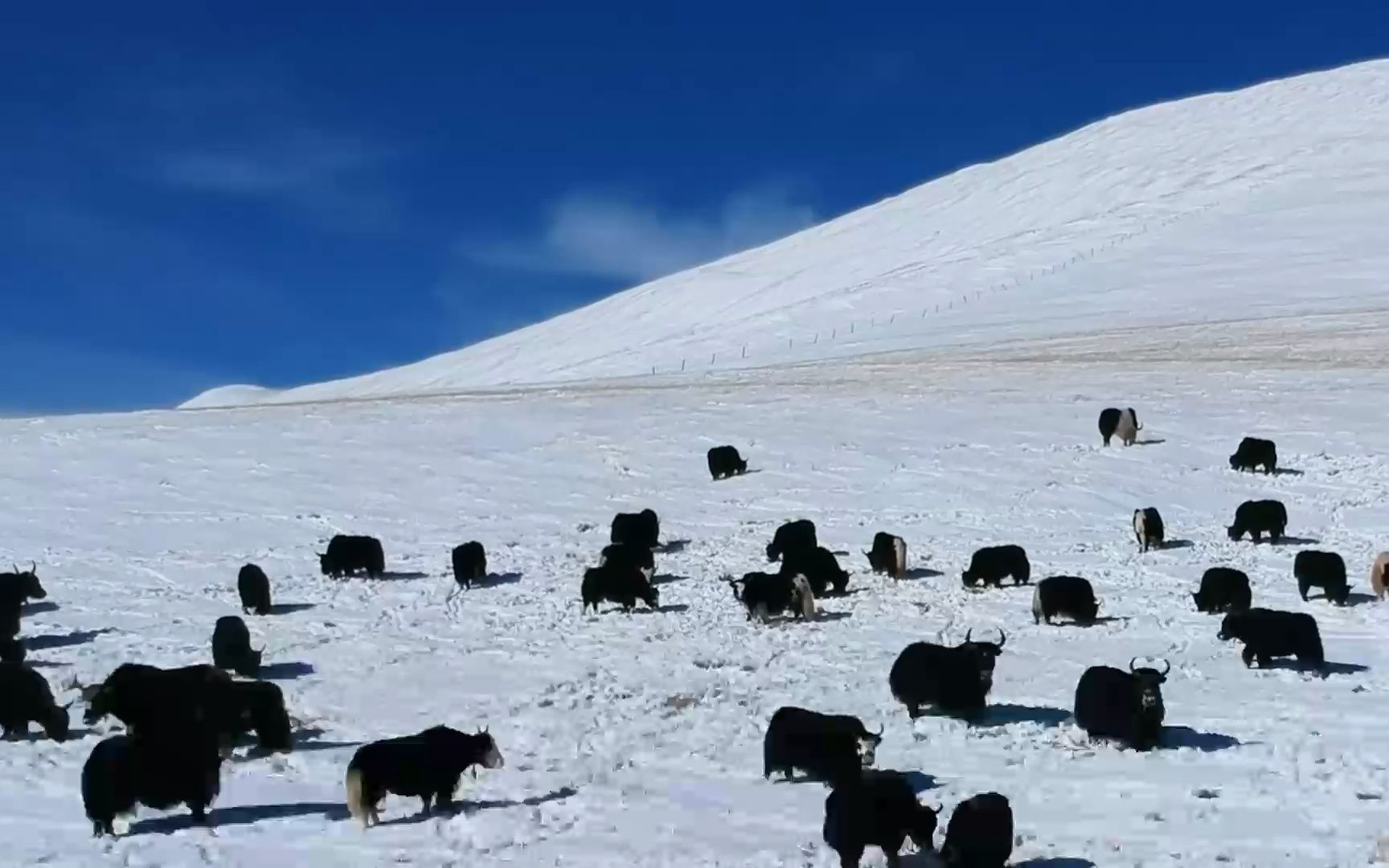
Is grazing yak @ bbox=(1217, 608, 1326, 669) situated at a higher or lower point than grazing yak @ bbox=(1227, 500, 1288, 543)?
lower

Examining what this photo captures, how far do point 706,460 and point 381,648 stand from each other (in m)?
13.3

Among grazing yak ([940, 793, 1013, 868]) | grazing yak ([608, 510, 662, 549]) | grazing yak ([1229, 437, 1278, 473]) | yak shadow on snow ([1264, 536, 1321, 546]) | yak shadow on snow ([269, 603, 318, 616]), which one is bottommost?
grazing yak ([940, 793, 1013, 868])

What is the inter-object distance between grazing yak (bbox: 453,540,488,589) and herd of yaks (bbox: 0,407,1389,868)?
2.30 m

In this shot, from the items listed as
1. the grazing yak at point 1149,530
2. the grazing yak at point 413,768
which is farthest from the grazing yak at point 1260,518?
the grazing yak at point 413,768

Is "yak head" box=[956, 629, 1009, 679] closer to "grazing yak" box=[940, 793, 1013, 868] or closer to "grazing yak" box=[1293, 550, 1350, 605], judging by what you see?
"grazing yak" box=[940, 793, 1013, 868]

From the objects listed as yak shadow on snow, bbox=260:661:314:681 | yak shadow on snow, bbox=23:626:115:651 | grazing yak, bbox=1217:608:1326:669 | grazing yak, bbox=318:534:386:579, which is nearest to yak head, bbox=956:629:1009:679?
grazing yak, bbox=1217:608:1326:669

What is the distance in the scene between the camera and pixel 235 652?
15.1 m

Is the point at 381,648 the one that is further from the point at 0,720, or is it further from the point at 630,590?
the point at 0,720

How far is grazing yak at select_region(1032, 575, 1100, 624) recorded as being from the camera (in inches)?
649

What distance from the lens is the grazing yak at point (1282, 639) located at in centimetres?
1409

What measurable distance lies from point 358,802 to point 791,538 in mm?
10987

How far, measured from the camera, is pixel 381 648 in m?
16.3

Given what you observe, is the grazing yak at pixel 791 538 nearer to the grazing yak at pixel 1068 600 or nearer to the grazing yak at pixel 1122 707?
the grazing yak at pixel 1068 600

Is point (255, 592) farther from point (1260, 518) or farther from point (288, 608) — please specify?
point (1260, 518)
